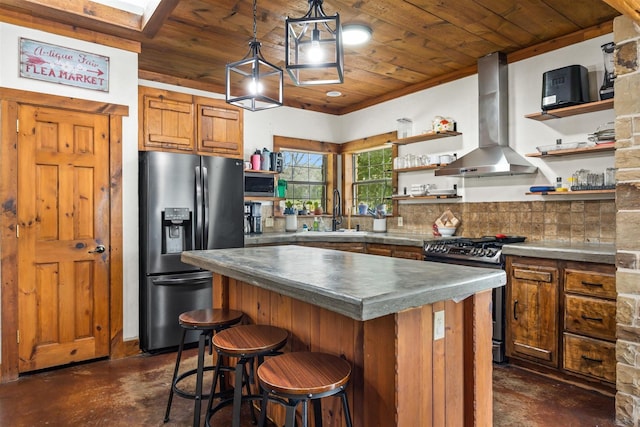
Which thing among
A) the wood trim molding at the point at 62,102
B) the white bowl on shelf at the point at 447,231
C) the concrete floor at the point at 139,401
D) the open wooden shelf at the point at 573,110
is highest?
the wood trim molding at the point at 62,102

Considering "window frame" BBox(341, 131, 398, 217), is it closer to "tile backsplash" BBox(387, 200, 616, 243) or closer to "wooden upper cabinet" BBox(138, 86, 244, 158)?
"tile backsplash" BBox(387, 200, 616, 243)

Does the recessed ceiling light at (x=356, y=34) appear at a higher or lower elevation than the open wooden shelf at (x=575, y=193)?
higher

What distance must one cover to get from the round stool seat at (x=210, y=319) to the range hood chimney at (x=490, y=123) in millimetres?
2513

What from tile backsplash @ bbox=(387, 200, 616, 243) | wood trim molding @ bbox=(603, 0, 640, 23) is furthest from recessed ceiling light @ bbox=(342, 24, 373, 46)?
tile backsplash @ bbox=(387, 200, 616, 243)

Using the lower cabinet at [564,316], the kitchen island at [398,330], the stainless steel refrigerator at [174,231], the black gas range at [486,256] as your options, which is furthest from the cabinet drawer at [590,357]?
the stainless steel refrigerator at [174,231]

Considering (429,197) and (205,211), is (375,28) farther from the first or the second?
(205,211)

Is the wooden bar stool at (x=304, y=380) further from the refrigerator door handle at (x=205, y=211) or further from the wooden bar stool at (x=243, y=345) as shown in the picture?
the refrigerator door handle at (x=205, y=211)

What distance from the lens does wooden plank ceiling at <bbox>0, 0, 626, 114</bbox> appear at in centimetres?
288

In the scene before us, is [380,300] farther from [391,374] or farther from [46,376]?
[46,376]

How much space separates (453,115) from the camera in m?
4.32

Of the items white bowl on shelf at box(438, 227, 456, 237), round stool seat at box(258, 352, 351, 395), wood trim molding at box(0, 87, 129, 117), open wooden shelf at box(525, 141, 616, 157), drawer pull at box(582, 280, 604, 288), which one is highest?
wood trim molding at box(0, 87, 129, 117)

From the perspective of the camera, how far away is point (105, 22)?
125 inches

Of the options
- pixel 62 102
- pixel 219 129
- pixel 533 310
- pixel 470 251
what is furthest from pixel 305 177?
pixel 533 310

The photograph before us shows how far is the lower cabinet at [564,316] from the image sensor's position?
267 cm
